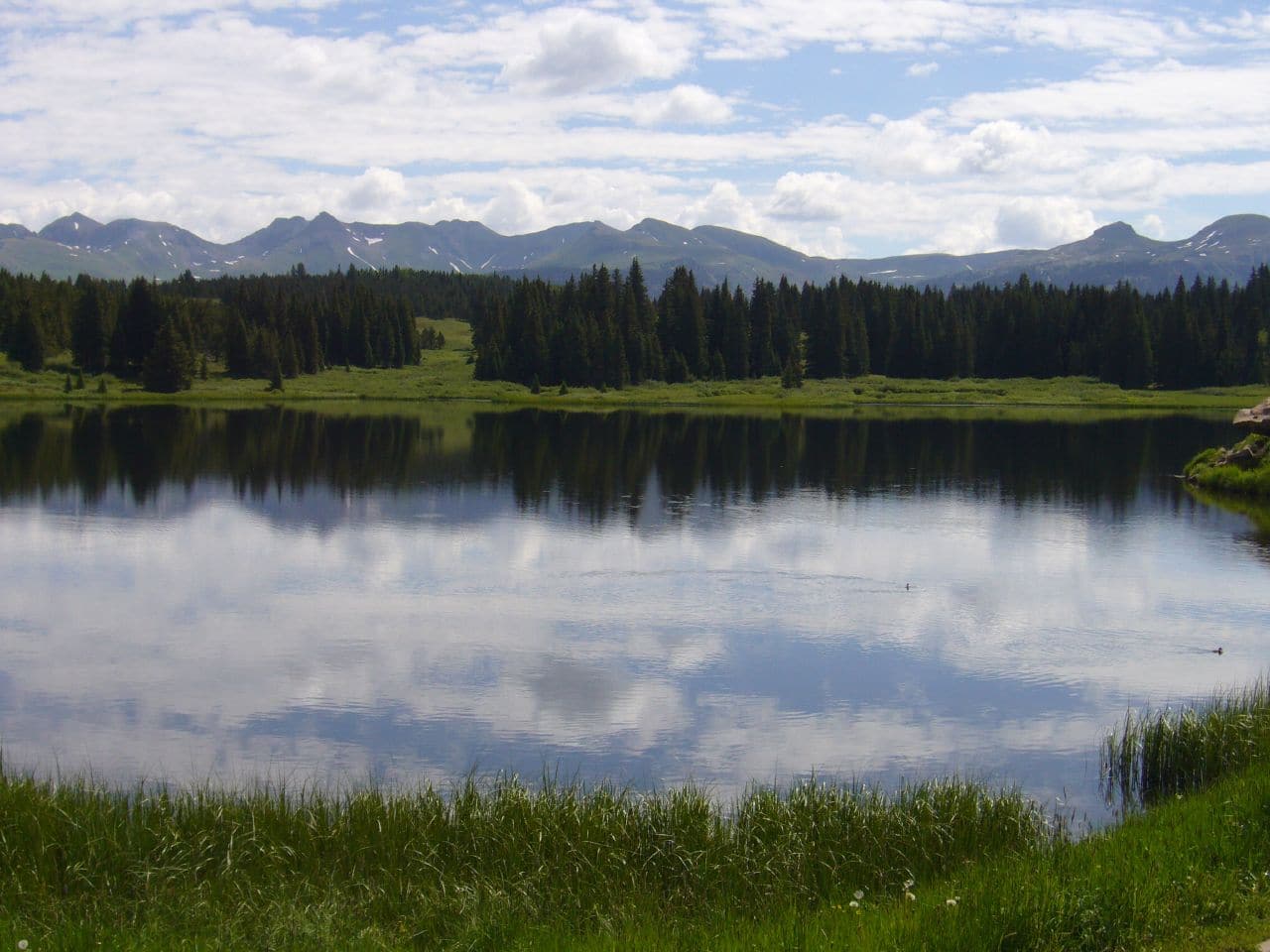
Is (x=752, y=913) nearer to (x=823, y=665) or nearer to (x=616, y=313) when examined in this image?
(x=823, y=665)

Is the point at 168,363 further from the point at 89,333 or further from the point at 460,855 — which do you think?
the point at 460,855

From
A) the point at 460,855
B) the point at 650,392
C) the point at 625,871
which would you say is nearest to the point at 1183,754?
the point at 625,871

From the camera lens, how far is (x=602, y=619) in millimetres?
31016

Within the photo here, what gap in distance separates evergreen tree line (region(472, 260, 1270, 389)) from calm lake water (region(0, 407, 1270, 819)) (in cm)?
9414

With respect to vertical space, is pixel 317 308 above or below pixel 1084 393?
above

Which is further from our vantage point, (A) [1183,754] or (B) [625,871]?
(A) [1183,754]

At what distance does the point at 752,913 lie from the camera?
12.9 metres

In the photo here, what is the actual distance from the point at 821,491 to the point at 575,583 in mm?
26127

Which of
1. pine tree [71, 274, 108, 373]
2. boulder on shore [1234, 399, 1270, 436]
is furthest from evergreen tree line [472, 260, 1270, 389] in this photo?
boulder on shore [1234, 399, 1270, 436]

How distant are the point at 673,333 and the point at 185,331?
63.2 metres

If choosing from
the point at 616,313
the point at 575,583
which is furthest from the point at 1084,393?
the point at 575,583

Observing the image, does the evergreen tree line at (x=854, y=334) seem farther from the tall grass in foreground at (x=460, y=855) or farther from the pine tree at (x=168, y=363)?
the tall grass in foreground at (x=460, y=855)

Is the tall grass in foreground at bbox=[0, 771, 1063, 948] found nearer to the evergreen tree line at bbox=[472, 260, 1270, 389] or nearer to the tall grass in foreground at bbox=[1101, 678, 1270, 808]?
the tall grass in foreground at bbox=[1101, 678, 1270, 808]

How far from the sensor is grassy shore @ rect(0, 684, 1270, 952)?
1082 cm
